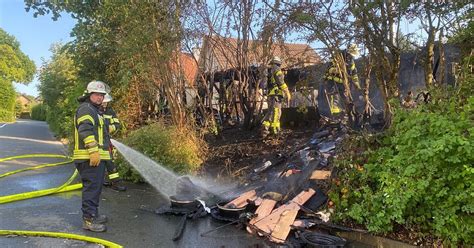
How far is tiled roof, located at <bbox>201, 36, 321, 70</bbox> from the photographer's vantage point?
8.84m

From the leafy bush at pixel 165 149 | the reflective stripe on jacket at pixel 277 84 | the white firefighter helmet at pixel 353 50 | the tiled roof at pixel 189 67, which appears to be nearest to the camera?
the white firefighter helmet at pixel 353 50

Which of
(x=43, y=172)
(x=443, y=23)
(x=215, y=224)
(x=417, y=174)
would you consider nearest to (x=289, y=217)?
(x=215, y=224)

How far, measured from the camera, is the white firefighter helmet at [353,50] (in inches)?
269

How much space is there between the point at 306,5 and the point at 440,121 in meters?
3.18

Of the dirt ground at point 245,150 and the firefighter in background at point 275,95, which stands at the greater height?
the firefighter in background at point 275,95

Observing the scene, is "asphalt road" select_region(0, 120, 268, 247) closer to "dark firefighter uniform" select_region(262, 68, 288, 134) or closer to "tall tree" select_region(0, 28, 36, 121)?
"dark firefighter uniform" select_region(262, 68, 288, 134)

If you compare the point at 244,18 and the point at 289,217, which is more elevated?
the point at 244,18

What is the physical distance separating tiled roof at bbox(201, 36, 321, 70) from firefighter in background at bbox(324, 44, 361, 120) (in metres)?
0.44

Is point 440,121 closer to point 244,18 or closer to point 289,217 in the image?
point 289,217

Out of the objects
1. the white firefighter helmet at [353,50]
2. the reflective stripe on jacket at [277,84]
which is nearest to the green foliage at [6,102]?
the reflective stripe on jacket at [277,84]

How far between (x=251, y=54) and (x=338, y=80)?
2680 millimetres

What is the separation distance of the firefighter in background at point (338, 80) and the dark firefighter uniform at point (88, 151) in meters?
4.18

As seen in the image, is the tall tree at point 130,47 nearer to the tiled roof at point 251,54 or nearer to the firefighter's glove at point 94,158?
the tiled roof at point 251,54

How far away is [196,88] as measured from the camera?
10609mm
